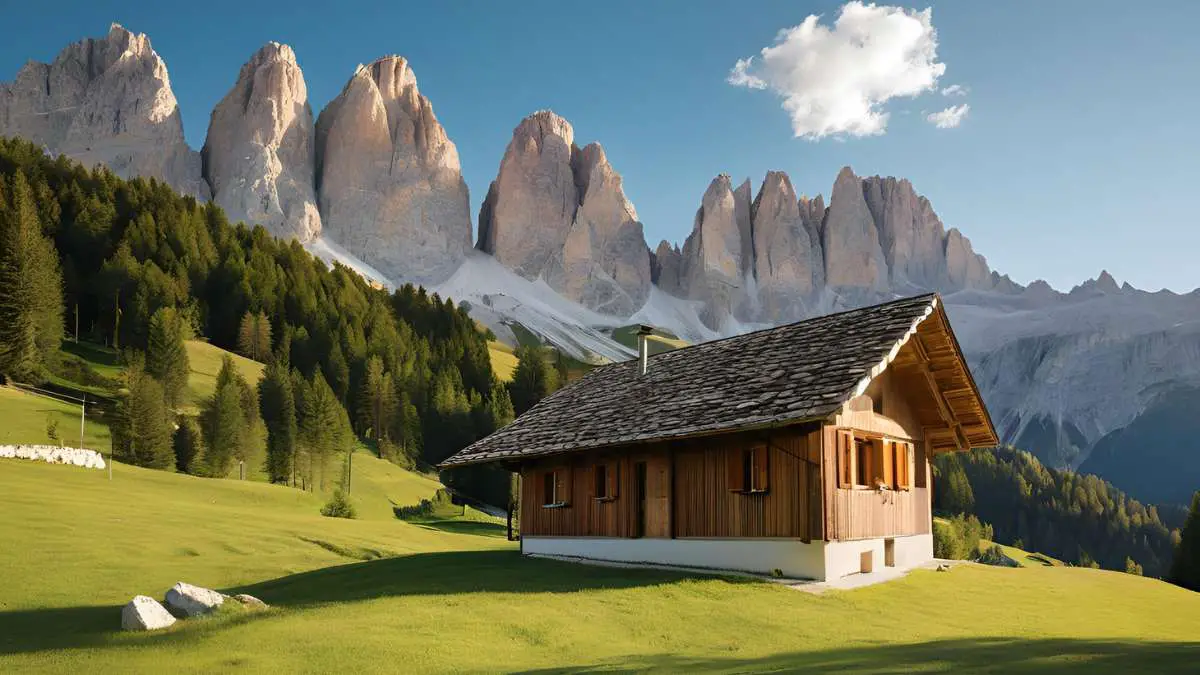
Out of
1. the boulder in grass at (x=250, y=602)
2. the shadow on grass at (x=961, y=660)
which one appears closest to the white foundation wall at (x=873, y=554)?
the shadow on grass at (x=961, y=660)

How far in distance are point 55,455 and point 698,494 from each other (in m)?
45.7

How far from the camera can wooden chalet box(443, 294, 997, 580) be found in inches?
740

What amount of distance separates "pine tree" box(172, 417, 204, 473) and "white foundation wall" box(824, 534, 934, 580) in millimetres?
59821

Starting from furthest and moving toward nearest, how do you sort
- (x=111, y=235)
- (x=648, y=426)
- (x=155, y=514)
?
(x=111, y=235)
(x=155, y=514)
(x=648, y=426)

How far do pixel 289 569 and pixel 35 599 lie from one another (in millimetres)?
6927

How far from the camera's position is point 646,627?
14359mm

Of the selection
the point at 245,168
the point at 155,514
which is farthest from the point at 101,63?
the point at 155,514

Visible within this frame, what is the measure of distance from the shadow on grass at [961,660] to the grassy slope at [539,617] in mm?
53

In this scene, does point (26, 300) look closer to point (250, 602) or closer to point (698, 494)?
point (250, 602)

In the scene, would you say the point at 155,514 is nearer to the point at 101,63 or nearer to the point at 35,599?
the point at 35,599

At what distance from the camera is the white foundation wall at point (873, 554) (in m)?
18.8

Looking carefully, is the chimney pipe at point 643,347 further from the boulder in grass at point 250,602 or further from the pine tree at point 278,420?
the pine tree at point 278,420

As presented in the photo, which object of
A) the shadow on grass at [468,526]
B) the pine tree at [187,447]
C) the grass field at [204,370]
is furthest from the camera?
the grass field at [204,370]

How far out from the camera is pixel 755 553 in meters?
19.5
